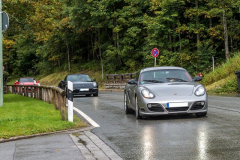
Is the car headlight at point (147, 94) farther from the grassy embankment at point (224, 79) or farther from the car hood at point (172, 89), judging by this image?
the grassy embankment at point (224, 79)

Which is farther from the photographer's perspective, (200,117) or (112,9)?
(112,9)

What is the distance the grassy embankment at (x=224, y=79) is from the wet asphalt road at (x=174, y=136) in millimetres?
12447

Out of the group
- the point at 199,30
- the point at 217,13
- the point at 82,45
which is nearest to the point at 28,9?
the point at 217,13

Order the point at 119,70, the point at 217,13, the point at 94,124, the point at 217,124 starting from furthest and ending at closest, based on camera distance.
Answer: the point at 119,70, the point at 217,13, the point at 94,124, the point at 217,124

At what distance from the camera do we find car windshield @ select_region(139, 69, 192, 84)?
1216cm

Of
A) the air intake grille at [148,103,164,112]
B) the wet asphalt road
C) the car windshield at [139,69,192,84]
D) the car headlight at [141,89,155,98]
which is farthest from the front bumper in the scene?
the car windshield at [139,69,192,84]

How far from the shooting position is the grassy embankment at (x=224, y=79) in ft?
79.9

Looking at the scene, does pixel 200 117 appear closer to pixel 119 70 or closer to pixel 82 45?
pixel 119 70

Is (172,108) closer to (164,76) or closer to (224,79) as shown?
(164,76)

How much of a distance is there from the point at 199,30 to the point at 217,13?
452cm

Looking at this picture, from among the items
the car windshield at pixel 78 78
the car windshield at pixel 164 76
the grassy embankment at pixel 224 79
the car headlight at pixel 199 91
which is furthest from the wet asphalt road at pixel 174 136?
the car windshield at pixel 78 78

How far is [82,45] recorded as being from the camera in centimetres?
6956

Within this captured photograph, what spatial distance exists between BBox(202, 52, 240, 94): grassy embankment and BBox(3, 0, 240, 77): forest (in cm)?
451

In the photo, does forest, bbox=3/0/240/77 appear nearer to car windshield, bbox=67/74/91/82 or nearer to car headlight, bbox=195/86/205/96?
car windshield, bbox=67/74/91/82
